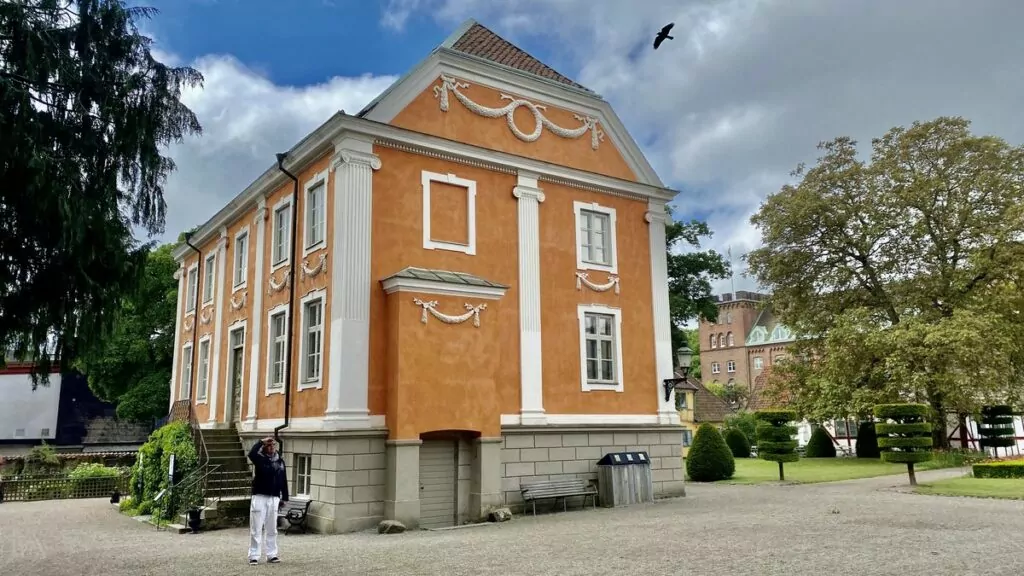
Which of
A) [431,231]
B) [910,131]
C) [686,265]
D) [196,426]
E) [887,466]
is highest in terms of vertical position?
[910,131]

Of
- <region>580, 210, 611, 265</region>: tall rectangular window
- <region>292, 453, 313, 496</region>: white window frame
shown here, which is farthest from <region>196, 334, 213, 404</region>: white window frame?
<region>580, 210, 611, 265</region>: tall rectangular window

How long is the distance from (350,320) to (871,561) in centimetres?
1014

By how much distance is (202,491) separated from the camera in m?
16.7

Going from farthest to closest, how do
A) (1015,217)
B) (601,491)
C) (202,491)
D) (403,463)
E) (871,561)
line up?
(1015,217)
(601,491)
(202,491)
(403,463)
(871,561)

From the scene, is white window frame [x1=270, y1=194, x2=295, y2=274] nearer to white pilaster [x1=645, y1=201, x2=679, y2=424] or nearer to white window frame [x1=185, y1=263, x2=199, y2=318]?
white window frame [x1=185, y1=263, x2=199, y2=318]

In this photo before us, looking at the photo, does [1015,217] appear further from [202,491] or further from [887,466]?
[202,491]

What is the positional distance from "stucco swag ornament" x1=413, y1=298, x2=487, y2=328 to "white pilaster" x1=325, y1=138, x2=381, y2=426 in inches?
45.6

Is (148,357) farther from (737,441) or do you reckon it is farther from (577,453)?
(737,441)

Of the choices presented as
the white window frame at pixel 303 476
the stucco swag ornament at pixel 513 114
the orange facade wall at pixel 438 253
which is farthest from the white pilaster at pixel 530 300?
the white window frame at pixel 303 476

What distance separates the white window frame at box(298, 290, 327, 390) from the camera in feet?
52.5

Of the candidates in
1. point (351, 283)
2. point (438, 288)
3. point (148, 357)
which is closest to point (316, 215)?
point (351, 283)

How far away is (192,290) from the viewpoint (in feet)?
87.4

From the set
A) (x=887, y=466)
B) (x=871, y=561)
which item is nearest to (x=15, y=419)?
(x=887, y=466)

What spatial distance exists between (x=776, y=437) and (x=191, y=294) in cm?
2063
